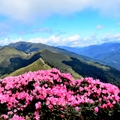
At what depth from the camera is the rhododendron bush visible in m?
10.9

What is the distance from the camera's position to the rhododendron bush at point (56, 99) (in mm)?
10945

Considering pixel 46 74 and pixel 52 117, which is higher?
pixel 46 74

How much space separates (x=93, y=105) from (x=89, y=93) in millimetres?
1951

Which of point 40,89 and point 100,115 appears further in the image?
point 40,89

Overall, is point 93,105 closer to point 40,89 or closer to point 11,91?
point 40,89

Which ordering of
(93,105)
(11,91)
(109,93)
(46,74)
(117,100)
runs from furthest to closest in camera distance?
(46,74), (11,91), (109,93), (117,100), (93,105)

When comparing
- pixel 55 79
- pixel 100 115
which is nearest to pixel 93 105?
pixel 100 115

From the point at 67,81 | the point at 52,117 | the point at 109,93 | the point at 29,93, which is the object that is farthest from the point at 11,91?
the point at 109,93

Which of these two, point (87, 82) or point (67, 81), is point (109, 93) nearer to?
point (87, 82)

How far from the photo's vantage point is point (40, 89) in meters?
12.9

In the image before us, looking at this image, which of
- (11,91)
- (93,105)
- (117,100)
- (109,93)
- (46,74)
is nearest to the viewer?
(93,105)

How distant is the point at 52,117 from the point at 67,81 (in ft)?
16.5

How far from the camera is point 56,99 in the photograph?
1152 centimetres

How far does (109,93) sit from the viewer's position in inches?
535
